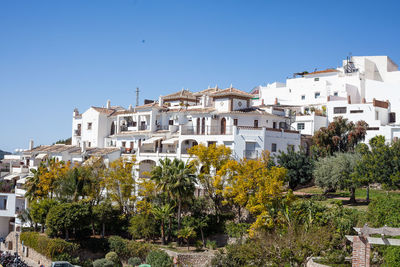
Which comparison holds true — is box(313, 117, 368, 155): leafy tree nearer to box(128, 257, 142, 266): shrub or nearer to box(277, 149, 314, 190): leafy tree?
box(277, 149, 314, 190): leafy tree

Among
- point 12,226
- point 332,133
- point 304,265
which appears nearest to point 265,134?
point 332,133

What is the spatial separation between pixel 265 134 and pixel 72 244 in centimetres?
2068

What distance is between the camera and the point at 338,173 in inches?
1473

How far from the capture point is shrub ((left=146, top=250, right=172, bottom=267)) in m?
33.6

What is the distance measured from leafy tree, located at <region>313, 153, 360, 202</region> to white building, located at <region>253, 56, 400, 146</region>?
40.8 feet

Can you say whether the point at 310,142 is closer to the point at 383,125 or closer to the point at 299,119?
the point at 299,119

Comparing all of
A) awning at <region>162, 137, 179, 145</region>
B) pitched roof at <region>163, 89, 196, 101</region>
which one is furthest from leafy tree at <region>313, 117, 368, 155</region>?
pitched roof at <region>163, 89, 196, 101</region>

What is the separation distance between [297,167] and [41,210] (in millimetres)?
24237

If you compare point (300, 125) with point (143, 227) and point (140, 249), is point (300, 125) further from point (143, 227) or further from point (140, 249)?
point (140, 249)

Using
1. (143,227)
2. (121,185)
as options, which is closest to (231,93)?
(121,185)

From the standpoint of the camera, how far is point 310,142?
5175 centimetres

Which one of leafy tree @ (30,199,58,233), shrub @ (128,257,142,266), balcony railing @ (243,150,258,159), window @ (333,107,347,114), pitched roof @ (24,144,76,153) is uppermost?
window @ (333,107,347,114)

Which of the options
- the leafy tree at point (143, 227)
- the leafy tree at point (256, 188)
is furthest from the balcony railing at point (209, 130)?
the leafy tree at point (143, 227)

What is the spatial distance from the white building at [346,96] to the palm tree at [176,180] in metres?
21.0
